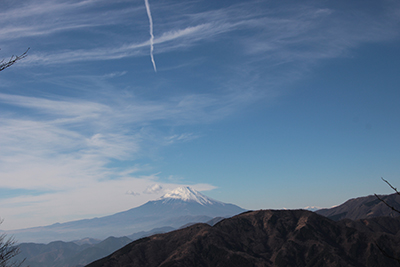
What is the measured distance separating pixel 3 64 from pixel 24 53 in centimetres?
167

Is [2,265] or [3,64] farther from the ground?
[3,64]

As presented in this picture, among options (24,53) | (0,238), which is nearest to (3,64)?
(24,53)

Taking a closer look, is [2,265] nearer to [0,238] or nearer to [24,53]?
[0,238]

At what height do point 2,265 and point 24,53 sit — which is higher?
point 24,53

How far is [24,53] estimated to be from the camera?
22.1 metres

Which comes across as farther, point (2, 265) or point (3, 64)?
point (2, 265)

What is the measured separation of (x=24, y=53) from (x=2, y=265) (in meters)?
25.3

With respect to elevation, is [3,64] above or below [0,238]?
above

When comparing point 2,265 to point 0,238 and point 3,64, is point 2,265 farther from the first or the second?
point 3,64

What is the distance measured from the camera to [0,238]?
3447 cm

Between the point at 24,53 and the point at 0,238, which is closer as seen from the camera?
the point at 24,53

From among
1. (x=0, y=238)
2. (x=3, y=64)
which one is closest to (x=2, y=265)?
(x=0, y=238)

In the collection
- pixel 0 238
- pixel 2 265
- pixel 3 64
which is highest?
pixel 3 64
